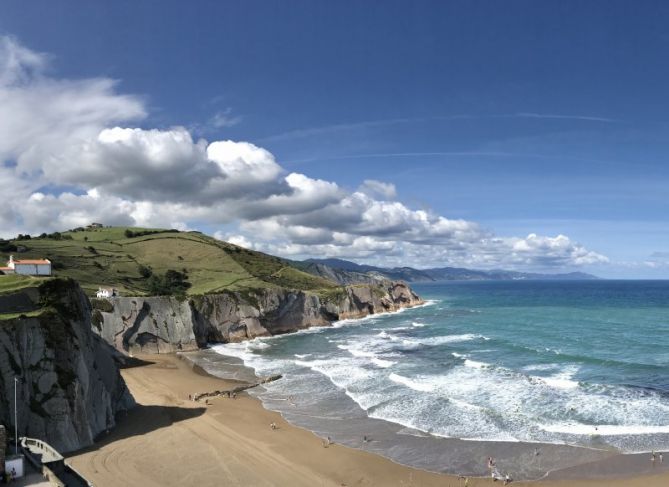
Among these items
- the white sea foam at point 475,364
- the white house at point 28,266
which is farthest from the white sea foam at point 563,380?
the white house at point 28,266

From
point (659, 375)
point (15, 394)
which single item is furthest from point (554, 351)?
point (15, 394)

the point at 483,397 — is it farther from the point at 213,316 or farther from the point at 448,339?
the point at 213,316

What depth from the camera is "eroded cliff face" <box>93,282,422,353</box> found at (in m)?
64.8

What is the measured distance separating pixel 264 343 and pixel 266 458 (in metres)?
47.2

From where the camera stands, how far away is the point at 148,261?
117 meters

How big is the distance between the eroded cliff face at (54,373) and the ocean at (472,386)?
14.6 meters

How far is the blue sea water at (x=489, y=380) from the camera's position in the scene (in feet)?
111

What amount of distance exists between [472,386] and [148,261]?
92.7 metres

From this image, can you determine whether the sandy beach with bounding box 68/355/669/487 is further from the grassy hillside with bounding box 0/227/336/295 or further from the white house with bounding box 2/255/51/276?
the grassy hillside with bounding box 0/227/336/295

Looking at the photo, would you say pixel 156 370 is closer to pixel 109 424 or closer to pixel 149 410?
pixel 149 410

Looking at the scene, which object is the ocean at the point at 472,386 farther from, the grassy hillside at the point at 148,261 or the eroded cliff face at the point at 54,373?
the grassy hillside at the point at 148,261

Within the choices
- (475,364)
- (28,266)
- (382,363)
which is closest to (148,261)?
(28,266)

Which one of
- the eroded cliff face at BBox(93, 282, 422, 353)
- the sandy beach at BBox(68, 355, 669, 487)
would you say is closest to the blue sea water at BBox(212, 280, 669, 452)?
the sandy beach at BBox(68, 355, 669, 487)

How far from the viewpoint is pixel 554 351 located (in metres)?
59.7
